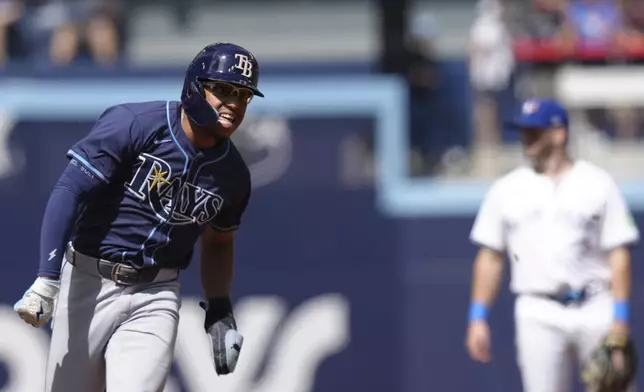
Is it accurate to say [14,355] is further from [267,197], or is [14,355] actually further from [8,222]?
[267,197]

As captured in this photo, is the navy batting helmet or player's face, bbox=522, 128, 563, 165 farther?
player's face, bbox=522, 128, 563, 165

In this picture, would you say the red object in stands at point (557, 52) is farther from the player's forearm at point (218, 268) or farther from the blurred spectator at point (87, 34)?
the player's forearm at point (218, 268)

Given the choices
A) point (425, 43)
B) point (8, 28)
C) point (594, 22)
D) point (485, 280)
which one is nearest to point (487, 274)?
point (485, 280)

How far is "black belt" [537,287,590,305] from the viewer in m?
6.11

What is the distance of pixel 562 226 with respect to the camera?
616 centimetres

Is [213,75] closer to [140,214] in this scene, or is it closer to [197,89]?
[197,89]

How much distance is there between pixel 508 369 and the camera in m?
8.37

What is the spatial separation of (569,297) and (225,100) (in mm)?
2374

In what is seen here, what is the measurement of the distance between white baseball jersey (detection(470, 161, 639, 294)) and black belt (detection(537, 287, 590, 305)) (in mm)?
29

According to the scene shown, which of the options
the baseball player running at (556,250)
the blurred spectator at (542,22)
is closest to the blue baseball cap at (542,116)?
the baseball player running at (556,250)

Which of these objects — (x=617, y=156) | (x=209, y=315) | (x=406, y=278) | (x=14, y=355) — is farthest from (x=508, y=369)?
(x=209, y=315)

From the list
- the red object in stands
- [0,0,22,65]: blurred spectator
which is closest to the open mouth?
[0,0,22,65]: blurred spectator

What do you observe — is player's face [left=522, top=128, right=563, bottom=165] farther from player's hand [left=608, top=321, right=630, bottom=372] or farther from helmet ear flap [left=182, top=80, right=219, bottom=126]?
helmet ear flap [left=182, top=80, right=219, bottom=126]

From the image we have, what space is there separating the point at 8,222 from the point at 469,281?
10.1 ft
